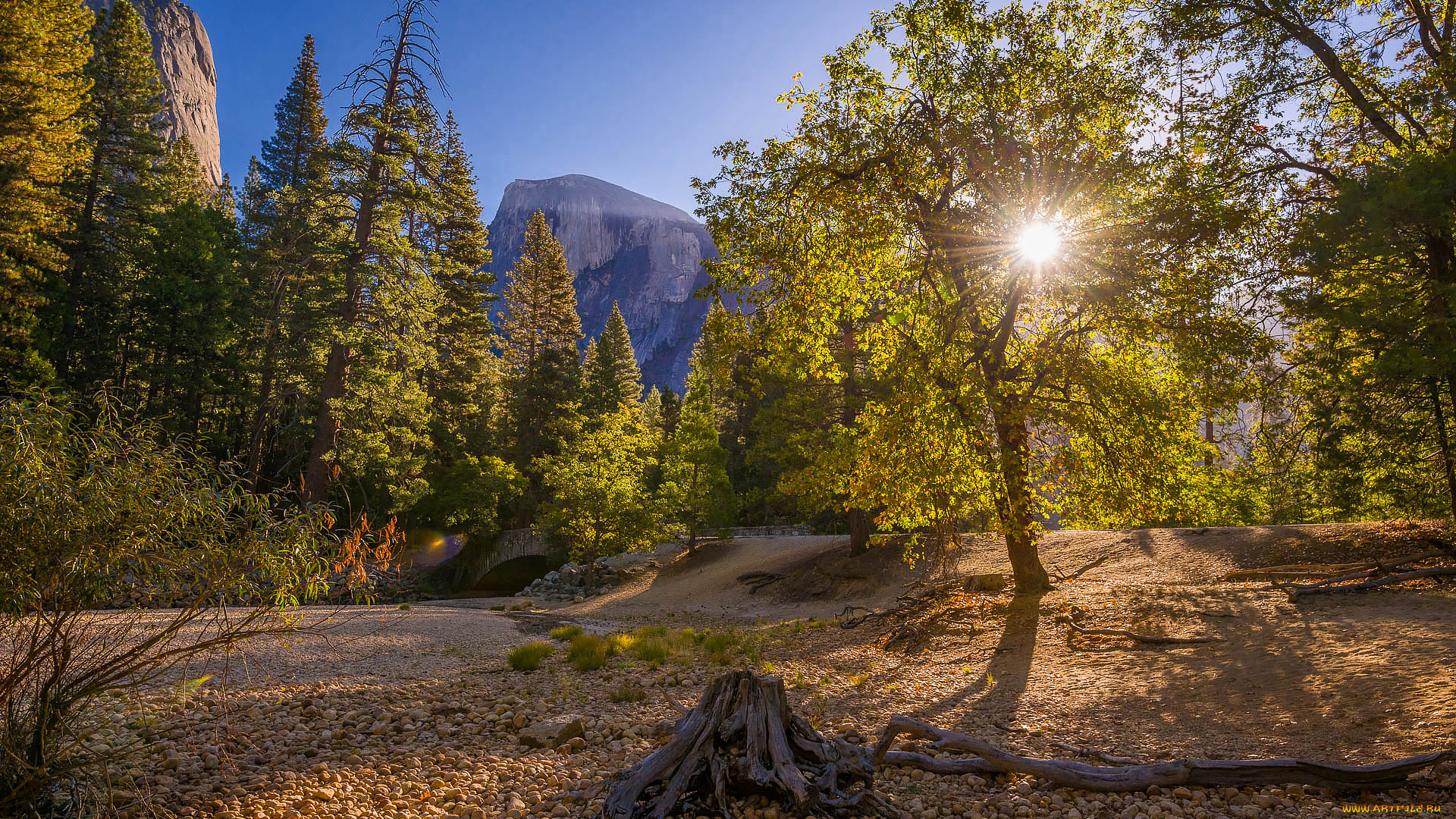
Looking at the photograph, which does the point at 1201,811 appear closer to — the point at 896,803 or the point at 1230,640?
the point at 896,803

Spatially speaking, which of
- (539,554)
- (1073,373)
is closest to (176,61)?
(539,554)

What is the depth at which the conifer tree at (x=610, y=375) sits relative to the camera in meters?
37.1

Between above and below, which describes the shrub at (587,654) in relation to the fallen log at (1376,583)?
below

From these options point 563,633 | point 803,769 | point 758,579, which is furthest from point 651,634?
point 758,579

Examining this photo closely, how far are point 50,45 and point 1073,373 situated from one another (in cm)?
2647

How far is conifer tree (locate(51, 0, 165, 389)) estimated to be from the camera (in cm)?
2144

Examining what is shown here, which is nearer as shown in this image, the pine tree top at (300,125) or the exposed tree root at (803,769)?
the exposed tree root at (803,769)

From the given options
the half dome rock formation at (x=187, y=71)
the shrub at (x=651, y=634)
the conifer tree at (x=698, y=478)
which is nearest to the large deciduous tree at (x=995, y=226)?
the shrub at (x=651, y=634)

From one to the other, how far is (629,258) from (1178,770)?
17225 cm

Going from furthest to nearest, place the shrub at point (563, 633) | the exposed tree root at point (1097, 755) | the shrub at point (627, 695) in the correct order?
the shrub at point (563, 633) → the shrub at point (627, 695) → the exposed tree root at point (1097, 755)

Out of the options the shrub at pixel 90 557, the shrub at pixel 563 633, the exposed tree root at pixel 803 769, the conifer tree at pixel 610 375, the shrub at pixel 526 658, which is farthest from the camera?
the conifer tree at pixel 610 375

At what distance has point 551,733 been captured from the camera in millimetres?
5539

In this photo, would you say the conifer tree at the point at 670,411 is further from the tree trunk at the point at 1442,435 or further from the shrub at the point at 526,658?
the tree trunk at the point at 1442,435

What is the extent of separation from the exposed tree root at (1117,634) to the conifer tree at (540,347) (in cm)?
2326
